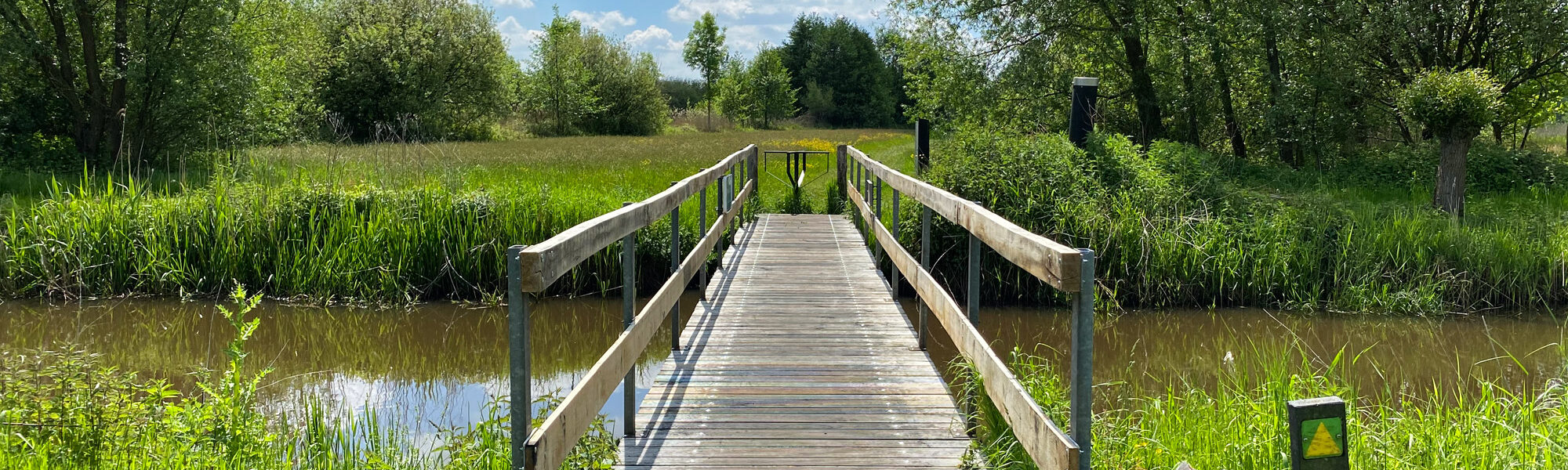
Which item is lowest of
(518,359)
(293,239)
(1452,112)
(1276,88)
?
(293,239)

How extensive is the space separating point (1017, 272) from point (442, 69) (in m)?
30.7

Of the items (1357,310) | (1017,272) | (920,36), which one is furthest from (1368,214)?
(920,36)

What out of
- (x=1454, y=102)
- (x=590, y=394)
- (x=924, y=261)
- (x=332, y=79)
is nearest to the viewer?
(x=590, y=394)

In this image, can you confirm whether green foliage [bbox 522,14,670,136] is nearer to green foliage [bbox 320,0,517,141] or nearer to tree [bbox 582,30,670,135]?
tree [bbox 582,30,670,135]

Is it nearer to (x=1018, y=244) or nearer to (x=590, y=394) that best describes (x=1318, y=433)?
(x=1018, y=244)

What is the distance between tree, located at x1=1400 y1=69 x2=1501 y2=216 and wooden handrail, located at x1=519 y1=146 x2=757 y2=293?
9.55m

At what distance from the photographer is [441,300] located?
31.3 feet

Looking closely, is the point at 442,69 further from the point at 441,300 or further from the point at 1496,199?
the point at 1496,199

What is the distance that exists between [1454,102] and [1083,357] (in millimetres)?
10408

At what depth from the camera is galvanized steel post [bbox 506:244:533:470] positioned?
2494 mm

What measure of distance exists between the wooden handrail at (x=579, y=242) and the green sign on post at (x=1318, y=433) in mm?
1790

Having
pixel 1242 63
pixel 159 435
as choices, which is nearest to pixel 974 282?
pixel 159 435

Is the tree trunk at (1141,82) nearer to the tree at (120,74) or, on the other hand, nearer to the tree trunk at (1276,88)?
the tree trunk at (1276,88)

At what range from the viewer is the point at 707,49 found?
2625 inches
